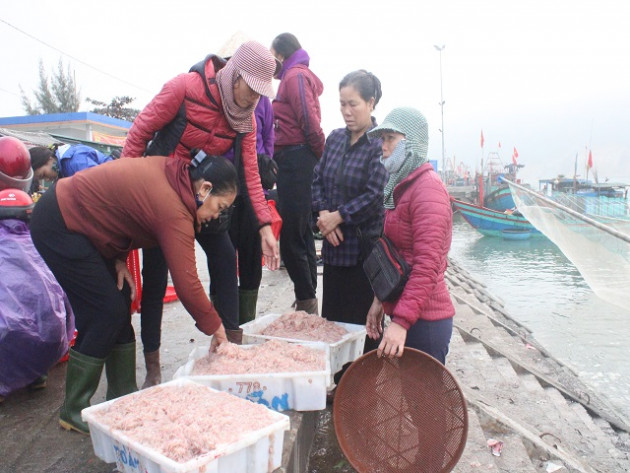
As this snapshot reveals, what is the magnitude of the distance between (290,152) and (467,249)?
75.2 ft

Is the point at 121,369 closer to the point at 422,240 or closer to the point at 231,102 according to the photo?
the point at 231,102

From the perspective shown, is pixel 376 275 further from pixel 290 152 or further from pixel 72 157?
pixel 72 157

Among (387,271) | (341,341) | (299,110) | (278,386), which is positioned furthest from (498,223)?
(278,386)

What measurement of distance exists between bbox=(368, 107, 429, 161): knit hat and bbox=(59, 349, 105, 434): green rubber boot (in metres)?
1.88

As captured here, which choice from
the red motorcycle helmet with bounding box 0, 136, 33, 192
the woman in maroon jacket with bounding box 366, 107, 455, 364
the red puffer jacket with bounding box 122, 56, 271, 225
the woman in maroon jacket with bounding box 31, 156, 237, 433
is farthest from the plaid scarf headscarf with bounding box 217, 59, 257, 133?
the red motorcycle helmet with bounding box 0, 136, 33, 192

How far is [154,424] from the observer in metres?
1.91

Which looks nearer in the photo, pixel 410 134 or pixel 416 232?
pixel 416 232

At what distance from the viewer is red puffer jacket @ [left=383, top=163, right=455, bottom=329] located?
91.2 inches

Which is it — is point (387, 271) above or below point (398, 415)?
above

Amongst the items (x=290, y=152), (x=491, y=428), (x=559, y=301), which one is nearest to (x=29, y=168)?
(x=290, y=152)

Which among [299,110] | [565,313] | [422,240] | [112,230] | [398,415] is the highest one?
[299,110]

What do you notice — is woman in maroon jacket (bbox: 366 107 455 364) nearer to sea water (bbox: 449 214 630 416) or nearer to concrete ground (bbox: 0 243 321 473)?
concrete ground (bbox: 0 243 321 473)

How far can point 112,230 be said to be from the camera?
2340mm

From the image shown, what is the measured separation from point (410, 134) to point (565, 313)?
434 inches
